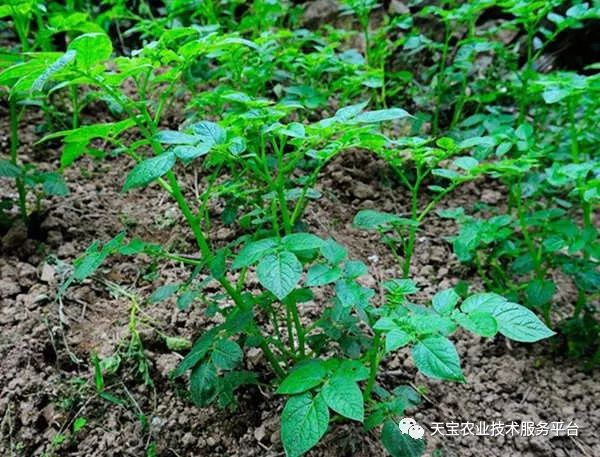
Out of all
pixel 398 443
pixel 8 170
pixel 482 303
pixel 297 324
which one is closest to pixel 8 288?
pixel 8 170

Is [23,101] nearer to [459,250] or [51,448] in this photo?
[51,448]

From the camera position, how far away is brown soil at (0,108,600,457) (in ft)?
→ 3.84

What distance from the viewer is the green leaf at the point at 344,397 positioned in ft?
2.71

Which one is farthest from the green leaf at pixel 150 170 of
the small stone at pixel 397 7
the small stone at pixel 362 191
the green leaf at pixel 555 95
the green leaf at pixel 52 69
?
the small stone at pixel 397 7

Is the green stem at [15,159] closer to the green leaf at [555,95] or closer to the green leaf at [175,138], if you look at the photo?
the green leaf at [175,138]

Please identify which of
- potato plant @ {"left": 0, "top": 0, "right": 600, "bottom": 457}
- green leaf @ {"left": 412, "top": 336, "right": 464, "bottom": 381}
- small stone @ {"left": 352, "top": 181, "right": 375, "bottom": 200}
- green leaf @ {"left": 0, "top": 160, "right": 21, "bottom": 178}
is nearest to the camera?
green leaf @ {"left": 412, "top": 336, "right": 464, "bottom": 381}

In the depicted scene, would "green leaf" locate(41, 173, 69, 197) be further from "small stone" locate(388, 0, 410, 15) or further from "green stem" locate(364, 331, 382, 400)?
"small stone" locate(388, 0, 410, 15)

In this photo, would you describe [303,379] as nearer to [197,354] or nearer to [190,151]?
[197,354]

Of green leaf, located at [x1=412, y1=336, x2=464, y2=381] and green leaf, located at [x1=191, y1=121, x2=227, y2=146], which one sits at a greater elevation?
green leaf, located at [x1=191, y1=121, x2=227, y2=146]

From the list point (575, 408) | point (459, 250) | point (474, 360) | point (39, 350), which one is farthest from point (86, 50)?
point (575, 408)

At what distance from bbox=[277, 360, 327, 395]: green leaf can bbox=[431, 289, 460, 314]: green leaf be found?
0.21 metres

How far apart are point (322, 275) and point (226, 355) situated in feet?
0.82

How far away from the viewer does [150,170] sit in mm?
859

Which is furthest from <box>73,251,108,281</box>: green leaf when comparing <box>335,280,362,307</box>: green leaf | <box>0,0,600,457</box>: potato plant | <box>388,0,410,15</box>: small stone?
<box>388,0,410,15</box>: small stone
